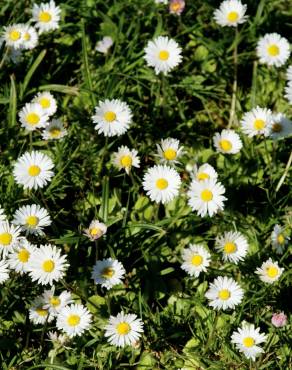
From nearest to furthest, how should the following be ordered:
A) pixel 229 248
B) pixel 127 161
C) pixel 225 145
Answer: pixel 229 248 → pixel 127 161 → pixel 225 145

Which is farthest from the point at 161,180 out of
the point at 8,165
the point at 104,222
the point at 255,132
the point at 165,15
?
the point at 165,15

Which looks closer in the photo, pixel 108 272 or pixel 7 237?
pixel 7 237

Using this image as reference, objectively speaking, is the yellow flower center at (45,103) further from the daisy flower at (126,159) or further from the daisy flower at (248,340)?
the daisy flower at (248,340)

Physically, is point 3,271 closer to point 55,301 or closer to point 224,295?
point 55,301

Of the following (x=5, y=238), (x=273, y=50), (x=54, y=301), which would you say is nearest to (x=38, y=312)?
(x=54, y=301)

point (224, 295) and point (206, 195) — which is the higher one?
point (206, 195)

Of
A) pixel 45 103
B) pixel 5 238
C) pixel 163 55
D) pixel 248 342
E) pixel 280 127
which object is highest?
pixel 163 55

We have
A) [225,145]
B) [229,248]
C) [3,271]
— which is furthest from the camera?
[225,145]
